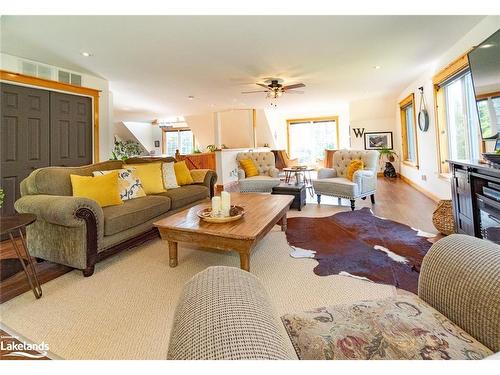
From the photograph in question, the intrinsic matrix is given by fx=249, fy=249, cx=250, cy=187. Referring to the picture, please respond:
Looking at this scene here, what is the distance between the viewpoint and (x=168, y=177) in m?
3.60

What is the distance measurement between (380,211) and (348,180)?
26.8 inches

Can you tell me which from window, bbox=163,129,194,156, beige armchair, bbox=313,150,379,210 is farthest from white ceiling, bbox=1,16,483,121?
window, bbox=163,129,194,156

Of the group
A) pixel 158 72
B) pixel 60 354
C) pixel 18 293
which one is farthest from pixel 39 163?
pixel 60 354

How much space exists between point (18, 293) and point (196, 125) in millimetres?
7765

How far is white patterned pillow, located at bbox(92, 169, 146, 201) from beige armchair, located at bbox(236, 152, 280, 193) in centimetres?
205

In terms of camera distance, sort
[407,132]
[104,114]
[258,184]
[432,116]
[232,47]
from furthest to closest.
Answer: [407,132] < [258,184] < [104,114] < [432,116] < [232,47]

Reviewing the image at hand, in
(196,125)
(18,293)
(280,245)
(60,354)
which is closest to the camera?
(60,354)

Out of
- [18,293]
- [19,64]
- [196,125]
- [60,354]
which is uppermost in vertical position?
[196,125]

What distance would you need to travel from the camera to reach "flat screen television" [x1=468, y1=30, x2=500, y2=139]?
2.03m

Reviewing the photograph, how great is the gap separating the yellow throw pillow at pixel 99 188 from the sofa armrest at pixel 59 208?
0.90 feet

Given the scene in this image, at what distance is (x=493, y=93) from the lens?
210 cm

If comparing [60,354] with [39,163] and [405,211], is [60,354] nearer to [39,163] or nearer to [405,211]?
[39,163]

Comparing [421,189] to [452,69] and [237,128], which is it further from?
[237,128]

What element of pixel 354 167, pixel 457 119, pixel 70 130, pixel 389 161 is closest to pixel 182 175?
pixel 70 130
